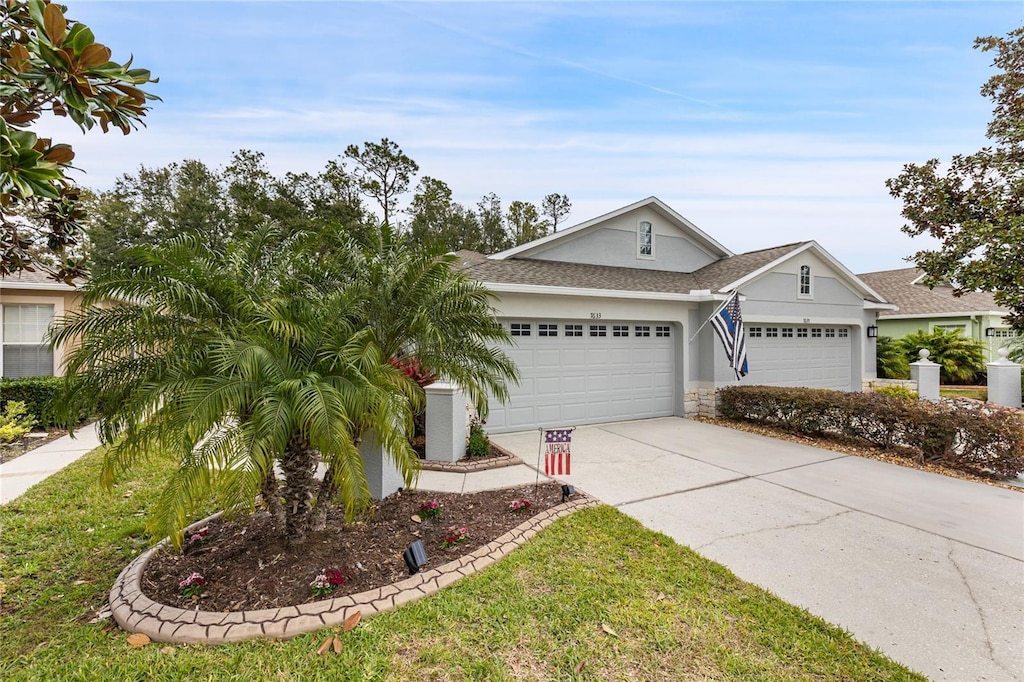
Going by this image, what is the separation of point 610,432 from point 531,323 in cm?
279

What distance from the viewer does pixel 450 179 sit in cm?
2450

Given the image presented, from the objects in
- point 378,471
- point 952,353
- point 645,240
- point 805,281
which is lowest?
point 378,471

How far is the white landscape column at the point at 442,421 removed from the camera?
6746 millimetres

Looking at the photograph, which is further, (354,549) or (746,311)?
(746,311)

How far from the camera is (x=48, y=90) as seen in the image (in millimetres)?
1850

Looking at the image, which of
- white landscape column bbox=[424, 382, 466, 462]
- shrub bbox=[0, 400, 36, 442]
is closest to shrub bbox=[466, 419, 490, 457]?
white landscape column bbox=[424, 382, 466, 462]

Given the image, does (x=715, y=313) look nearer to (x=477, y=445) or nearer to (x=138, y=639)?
(x=477, y=445)

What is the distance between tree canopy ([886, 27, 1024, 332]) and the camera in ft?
24.6

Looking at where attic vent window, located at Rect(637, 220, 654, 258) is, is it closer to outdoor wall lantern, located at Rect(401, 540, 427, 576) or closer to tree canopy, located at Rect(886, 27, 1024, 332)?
tree canopy, located at Rect(886, 27, 1024, 332)

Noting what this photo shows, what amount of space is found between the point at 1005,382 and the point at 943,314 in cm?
881

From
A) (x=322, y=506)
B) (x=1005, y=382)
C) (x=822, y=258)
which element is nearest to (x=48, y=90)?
(x=322, y=506)

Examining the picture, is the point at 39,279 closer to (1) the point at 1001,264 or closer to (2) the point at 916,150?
(1) the point at 1001,264

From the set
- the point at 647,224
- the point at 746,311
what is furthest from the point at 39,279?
the point at 746,311

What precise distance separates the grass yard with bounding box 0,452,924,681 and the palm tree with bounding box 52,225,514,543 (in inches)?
34.6
